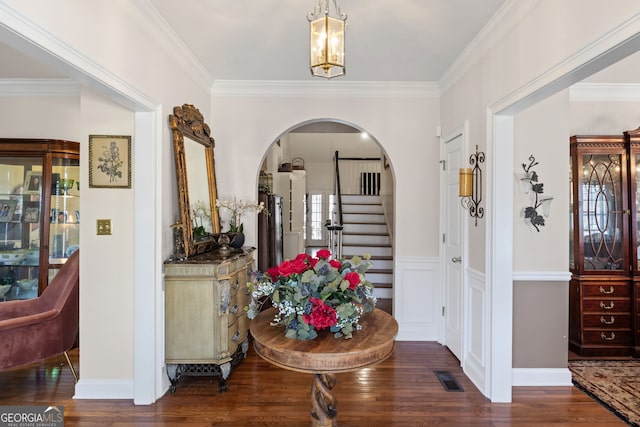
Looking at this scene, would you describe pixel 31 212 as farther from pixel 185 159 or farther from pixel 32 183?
pixel 185 159

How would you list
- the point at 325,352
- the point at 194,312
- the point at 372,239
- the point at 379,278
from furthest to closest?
1. the point at 372,239
2. the point at 379,278
3. the point at 194,312
4. the point at 325,352

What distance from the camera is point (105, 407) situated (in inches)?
100

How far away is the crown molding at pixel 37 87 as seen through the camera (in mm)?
3553

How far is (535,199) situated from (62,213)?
4.44 m

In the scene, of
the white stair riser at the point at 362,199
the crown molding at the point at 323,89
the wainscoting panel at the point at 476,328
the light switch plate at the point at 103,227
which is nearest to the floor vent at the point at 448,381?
the wainscoting panel at the point at 476,328

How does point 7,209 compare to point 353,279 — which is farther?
point 7,209

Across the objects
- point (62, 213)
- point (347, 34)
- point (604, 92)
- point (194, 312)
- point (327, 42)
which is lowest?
point (194, 312)

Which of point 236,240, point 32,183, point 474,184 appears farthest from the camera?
point 32,183

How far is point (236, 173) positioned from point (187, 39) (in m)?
1.40

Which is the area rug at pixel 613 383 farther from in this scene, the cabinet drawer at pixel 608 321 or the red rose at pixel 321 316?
the red rose at pixel 321 316

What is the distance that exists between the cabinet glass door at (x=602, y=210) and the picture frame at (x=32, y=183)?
17.8 ft

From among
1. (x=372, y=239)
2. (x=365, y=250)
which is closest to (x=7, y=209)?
(x=365, y=250)

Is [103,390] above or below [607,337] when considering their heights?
below

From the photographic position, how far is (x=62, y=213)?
3547 mm
